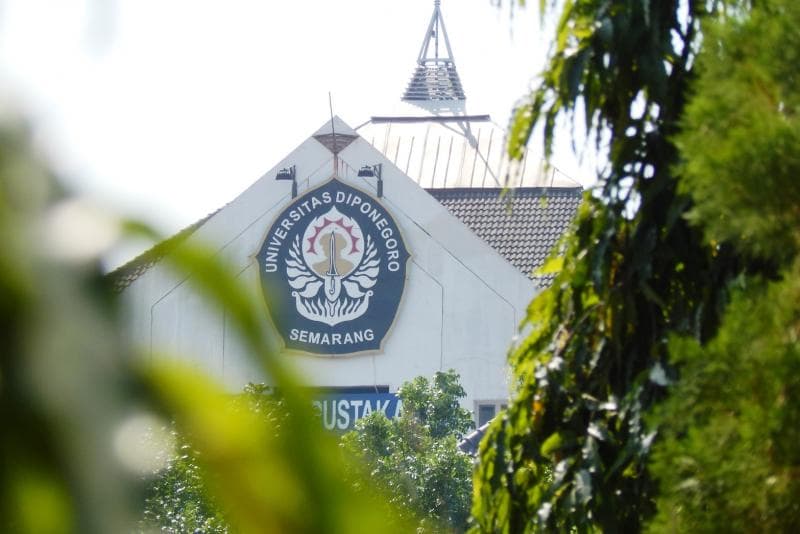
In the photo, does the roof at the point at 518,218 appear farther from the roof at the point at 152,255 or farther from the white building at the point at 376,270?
the roof at the point at 152,255

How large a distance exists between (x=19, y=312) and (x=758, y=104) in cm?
246

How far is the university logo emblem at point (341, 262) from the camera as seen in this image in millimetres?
41375

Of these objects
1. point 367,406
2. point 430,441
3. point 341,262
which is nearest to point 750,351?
point 430,441

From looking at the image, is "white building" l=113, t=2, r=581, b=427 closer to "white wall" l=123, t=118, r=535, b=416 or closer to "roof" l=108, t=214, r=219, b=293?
"white wall" l=123, t=118, r=535, b=416

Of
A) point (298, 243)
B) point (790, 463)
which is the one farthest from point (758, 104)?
point (298, 243)

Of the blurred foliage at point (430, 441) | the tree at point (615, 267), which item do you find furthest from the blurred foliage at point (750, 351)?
the blurred foliage at point (430, 441)

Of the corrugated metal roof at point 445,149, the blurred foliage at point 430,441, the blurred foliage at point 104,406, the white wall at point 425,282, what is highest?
the corrugated metal roof at point 445,149

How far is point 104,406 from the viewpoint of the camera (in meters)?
0.52

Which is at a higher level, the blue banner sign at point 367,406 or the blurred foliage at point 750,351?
the blurred foliage at point 750,351

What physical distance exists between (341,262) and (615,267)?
36865 mm

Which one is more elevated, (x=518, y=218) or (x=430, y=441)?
(x=518, y=218)

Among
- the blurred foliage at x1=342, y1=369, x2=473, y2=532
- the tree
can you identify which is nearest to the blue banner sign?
the blurred foliage at x1=342, y1=369, x2=473, y2=532

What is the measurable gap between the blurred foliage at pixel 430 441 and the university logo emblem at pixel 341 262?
9990 mm

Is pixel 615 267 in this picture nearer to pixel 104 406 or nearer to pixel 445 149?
pixel 104 406
